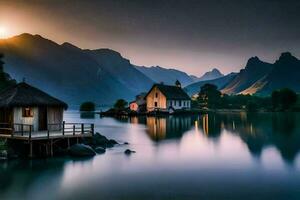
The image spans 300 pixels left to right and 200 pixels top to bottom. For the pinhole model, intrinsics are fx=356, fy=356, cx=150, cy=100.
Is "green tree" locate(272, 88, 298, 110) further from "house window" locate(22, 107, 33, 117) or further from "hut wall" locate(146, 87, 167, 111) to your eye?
"house window" locate(22, 107, 33, 117)

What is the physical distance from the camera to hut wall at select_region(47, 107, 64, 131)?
36.5m

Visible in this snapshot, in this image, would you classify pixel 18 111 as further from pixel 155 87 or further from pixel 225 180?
pixel 155 87

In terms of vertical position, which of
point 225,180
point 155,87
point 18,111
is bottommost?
point 225,180

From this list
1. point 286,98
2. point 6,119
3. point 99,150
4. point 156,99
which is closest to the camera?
point 6,119

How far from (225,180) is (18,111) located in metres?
20.6

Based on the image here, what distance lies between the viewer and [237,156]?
37.1m

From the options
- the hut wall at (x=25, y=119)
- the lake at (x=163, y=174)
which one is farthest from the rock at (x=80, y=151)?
the hut wall at (x=25, y=119)

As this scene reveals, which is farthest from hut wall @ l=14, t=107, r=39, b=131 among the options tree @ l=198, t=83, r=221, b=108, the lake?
tree @ l=198, t=83, r=221, b=108

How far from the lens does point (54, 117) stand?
Result: 36938mm

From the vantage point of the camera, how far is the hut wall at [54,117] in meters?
36.5

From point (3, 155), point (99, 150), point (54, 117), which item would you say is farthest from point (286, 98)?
point (3, 155)

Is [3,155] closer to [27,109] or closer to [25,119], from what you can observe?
[25,119]

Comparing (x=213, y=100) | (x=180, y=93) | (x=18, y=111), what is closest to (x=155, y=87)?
(x=180, y=93)

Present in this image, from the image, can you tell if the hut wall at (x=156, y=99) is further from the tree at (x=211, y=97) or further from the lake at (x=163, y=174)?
the lake at (x=163, y=174)
